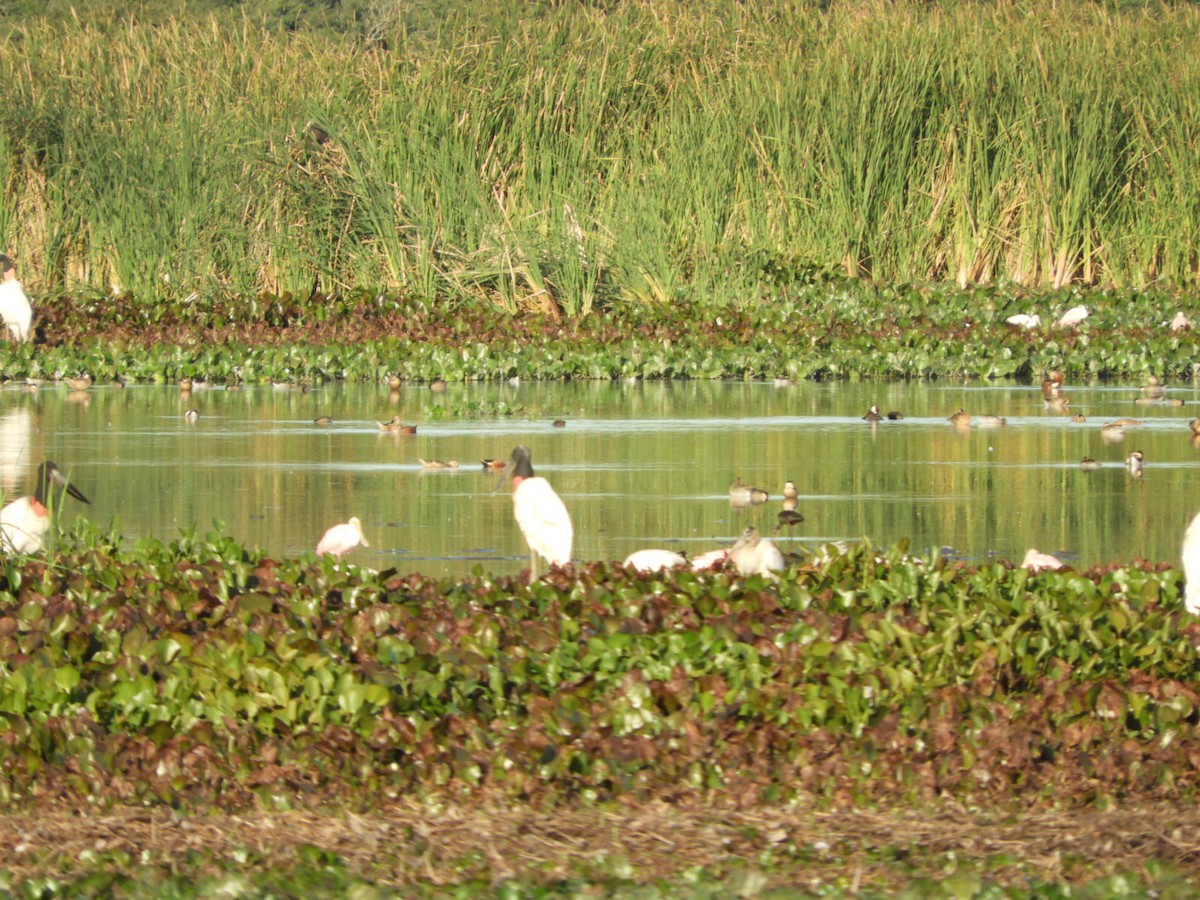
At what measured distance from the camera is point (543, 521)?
6953 mm

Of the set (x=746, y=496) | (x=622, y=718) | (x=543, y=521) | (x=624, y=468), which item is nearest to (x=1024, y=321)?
(x=624, y=468)

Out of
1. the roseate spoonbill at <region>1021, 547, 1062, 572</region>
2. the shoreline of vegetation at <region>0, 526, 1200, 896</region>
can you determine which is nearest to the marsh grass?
the roseate spoonbill at <region>1021, 547, 1062, 572</region>

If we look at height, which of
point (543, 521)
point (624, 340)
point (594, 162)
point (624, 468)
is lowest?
point (543, 521)

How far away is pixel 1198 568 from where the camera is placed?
577 cm

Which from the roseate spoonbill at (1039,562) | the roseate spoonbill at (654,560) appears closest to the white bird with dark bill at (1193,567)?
the roseate spoonbill at (1039,562)

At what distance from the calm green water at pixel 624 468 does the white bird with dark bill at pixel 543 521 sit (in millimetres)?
387

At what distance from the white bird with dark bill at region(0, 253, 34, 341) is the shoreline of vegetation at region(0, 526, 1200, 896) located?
1010 cm

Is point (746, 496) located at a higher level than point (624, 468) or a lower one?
lower

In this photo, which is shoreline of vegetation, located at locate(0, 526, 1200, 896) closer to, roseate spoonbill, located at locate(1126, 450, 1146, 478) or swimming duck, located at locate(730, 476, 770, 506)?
swimming duck, located at locate(730, 476, 770, 506)

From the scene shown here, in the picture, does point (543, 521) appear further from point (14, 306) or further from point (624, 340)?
point (14, 306)

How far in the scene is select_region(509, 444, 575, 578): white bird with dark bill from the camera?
6.88 meters

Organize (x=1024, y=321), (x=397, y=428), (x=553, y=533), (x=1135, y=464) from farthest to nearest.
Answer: (x=1024, y=321), (x=397, y=428), (x=1135, y=464), (x=553, y=533)

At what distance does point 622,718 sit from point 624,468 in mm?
4776

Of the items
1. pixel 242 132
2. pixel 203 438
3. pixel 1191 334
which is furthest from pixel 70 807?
pixel 242 132
